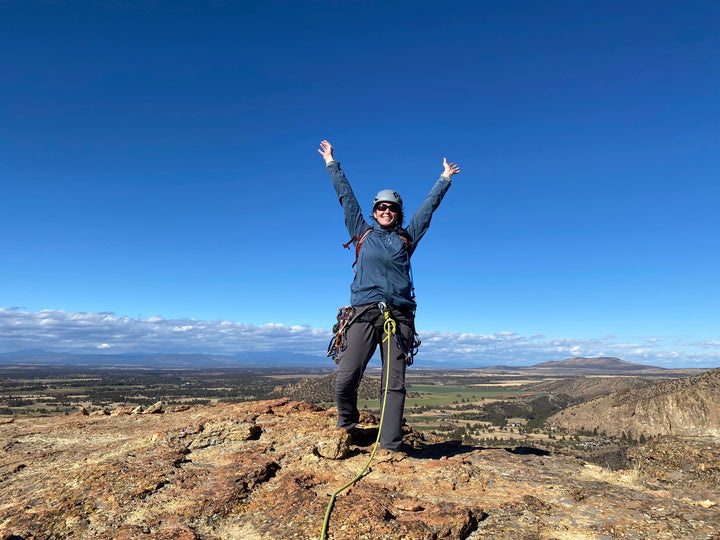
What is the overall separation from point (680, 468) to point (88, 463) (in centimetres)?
999

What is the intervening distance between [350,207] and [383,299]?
1.79 metres

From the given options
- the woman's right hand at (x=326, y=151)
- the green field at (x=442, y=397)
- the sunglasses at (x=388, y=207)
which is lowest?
the green field at (x=442, y=397)

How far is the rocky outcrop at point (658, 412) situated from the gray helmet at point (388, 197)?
4457 cm

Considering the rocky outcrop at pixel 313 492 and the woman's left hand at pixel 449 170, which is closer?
the rocky outcrop at pixel 313 492

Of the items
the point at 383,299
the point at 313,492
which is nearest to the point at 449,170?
the point at 383,299

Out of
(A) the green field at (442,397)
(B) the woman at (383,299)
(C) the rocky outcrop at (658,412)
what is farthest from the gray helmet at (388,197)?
(A) the green field at (442,397)

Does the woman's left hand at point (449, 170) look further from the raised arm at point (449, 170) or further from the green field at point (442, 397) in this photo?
the green field at point (442, 397)

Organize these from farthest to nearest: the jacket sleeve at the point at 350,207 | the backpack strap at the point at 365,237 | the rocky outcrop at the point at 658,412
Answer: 1. the rocky outcrop at the point at 658,412
2. the jacket sleeve at the point at 350,207
3. the backpack strap at the point at 365,237

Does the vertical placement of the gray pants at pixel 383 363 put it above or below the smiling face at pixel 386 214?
below

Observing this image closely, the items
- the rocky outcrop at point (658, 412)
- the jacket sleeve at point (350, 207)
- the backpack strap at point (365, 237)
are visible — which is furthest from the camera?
the rocky outcrop at point (658, 412)

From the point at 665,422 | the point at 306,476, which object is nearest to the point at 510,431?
the point at 665,422

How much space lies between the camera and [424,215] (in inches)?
291

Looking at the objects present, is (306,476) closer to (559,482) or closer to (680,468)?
(559,482)

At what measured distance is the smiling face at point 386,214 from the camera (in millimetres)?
7359
